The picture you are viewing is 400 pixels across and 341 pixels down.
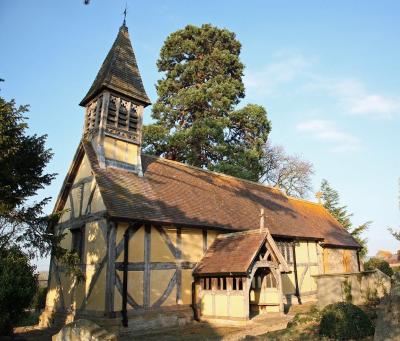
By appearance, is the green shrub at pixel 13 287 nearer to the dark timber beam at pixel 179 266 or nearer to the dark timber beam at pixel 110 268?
the dark timber beam at pixel 110 268

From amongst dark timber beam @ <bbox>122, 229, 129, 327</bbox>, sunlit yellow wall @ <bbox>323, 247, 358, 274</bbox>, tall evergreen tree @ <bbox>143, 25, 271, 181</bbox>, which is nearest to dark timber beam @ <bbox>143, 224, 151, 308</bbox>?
dark timber beam @ <bbox>122, 229, 129, 327</bbox>

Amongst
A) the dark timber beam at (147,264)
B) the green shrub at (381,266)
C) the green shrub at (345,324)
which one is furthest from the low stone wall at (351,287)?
the green shrub at (381,266)

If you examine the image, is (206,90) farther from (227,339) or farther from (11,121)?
(227,339)

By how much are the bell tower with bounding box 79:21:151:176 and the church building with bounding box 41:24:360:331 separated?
2.1 inches

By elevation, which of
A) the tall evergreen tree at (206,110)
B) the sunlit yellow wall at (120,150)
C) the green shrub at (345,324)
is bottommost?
the green shrub at (345,324)

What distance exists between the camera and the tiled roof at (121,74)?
59.5 feet

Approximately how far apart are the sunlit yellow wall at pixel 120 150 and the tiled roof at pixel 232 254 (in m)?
5.98

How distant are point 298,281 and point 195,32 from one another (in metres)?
26.9

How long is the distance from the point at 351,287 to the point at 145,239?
8909 millimetres

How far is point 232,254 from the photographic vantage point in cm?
1509

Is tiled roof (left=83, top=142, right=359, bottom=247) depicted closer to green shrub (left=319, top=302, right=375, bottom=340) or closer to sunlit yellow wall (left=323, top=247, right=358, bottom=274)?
sunlit yellow wall (left=323, top=247, right=358, bottom=274)

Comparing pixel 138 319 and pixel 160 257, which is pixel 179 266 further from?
pixel 138 319

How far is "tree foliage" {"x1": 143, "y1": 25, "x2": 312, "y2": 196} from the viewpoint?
1233 inches

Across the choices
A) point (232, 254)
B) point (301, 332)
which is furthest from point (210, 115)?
point (301, 332)
